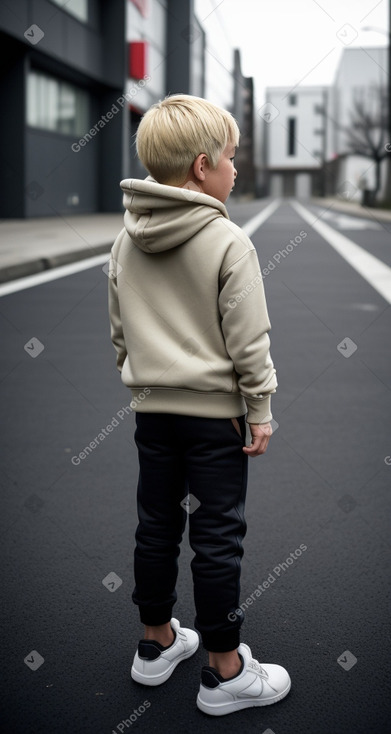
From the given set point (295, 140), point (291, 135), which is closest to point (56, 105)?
point (291, 135)

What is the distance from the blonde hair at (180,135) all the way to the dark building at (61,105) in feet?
71.7

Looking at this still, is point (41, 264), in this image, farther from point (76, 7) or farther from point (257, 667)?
point (76, 7)

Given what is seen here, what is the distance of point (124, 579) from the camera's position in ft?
9.59

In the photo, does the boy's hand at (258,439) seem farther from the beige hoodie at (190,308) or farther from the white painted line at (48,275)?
the white painted line at (48,275)

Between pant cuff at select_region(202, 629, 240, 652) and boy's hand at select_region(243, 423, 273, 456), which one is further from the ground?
boy's hand at select_region(243, 423, 273, 456)

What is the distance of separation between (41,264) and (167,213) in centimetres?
1082

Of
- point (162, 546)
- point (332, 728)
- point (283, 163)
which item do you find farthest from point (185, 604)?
point (283, 163)

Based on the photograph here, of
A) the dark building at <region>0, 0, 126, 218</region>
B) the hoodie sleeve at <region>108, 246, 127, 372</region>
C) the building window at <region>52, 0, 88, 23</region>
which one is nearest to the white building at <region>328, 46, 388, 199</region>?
the dark building at <region>0, 0, 126, 218</region>

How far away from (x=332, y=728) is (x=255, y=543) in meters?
1.14

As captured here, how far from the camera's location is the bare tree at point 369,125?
221 feet

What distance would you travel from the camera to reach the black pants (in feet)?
7.18

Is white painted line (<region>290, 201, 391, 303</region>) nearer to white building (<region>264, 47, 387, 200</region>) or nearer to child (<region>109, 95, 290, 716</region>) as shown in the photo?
child (<region>109, 95, 290, 716</region>)

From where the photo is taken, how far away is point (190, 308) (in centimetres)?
217

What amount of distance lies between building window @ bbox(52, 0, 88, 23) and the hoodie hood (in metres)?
26.1
